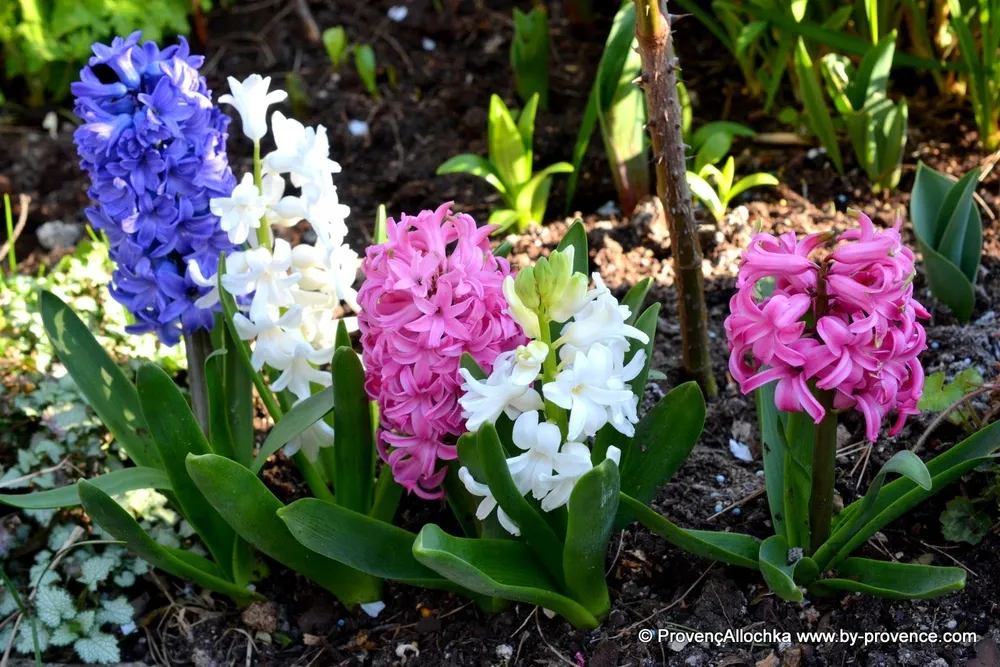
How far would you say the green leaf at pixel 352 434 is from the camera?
168 cm

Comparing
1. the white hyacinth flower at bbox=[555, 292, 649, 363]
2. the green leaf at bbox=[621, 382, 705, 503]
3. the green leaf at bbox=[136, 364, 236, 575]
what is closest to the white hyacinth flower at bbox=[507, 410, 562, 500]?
the white hyacinth flower at bbox=[555, 292, 649, 363]

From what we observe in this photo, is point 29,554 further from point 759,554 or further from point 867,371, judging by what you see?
point 867,371

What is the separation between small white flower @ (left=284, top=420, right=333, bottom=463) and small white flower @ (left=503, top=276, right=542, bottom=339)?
1.93ft

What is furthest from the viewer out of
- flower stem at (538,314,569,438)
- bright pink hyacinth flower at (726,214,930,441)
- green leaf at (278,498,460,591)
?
green leaf at (278,498,460,591)

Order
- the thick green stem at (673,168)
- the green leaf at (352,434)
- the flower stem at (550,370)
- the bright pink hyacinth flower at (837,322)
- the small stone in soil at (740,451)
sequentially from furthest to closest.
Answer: the small stone in soil at (740,451)
the thick green stem at (673,168)
the green leaf at (352,434)
the flower stem at (550,370)
the bright pink hyacinth flower at (837,322)

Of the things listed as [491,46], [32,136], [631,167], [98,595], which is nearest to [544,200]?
[631,167]

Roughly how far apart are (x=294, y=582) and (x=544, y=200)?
1.29 meters

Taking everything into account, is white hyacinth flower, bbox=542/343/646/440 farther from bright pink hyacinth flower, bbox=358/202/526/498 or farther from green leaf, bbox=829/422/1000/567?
green leaf, bbox=829/422/1000/567

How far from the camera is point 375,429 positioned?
6.44 feet

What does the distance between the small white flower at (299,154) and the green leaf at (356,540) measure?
549 mm

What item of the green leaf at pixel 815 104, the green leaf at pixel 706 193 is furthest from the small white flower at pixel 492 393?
the green leaf at pixel 815 104

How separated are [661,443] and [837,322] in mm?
456

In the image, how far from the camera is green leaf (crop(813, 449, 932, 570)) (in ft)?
4.47

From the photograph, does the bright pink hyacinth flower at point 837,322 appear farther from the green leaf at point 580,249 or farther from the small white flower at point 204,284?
the small white flower at point 204,284
